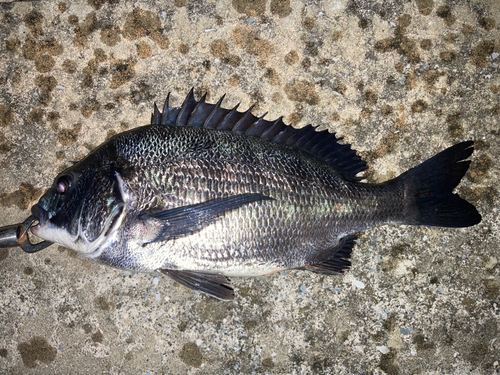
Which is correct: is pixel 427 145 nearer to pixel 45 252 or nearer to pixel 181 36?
pixel 181 36

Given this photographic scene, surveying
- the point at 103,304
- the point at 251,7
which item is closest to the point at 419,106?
the point at 251,7

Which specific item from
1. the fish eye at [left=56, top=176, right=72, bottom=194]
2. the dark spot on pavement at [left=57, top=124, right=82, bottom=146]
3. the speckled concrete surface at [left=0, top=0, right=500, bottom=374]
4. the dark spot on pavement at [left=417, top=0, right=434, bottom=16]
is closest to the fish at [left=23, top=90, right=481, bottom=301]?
the fish eye at [left=56, top=176, right=72, bottom=194]

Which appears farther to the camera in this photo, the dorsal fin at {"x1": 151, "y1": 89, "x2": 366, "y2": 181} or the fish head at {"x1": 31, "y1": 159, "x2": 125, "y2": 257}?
the dorsal fin at {"x1": 151, "y1": 89, "x2": 366, "y2": 181}

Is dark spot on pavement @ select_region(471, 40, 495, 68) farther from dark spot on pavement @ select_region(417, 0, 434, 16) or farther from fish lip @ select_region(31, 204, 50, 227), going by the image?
fish lip @ select_region(31, 204, 50, 227)

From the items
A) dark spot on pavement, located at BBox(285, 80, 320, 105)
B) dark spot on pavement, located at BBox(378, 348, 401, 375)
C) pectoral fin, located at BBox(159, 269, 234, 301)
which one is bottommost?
dark spot on pavement, located at BBox(378, 348, 401, 375)

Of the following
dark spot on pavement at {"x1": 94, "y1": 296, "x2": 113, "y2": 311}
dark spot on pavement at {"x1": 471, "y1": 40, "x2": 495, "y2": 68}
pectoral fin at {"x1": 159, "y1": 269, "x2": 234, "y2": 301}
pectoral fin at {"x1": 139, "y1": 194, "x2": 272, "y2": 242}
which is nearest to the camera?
pectoral fin at {"x1": 139, "y1": 194, "x2": 272, "y2": 242}

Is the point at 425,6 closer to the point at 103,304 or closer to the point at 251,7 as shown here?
the point at 251,7

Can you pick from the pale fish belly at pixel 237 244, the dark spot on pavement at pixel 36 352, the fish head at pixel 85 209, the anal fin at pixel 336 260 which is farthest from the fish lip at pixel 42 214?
the anal fin at pixel 336 260
